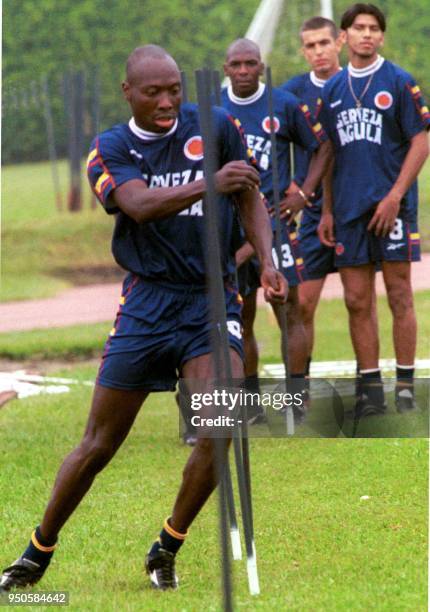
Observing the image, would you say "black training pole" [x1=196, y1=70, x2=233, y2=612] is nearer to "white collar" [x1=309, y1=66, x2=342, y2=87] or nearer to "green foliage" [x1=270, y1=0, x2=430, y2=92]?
"white collar" [x1=309, y1=66, x2=342, y2=87]

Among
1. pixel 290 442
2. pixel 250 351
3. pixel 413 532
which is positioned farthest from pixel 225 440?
pixel 250 351

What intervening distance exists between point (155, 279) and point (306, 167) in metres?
4.02

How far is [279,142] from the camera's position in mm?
8742

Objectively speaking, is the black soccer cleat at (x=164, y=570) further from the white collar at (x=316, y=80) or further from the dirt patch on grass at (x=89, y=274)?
the dirt patch on grass at (x=89, y=274)

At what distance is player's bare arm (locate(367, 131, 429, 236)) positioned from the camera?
28.6ft

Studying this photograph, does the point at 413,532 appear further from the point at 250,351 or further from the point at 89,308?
the point at 89,308

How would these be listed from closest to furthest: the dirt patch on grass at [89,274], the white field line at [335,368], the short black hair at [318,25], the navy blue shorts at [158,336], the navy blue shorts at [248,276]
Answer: the navy blue shorts at [158,336] < the navy blue shorts at [248,276] < the short black hair at [318,25] < the white field line at [335,368] < the dirt patch on grass at [89,274]

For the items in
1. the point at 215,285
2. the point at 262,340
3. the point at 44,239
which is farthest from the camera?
the point at 44,239

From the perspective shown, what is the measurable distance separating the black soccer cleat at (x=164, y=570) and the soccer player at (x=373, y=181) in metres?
3.34

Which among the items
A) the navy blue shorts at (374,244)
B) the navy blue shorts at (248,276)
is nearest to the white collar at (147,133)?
the navy blue shorts at (248,276)

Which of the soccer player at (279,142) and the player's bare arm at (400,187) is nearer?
the soccer player at (279,142)

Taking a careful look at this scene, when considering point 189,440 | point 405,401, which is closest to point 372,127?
point 405,401

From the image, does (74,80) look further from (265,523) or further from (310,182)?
(265,523)

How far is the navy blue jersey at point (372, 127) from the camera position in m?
8.81
